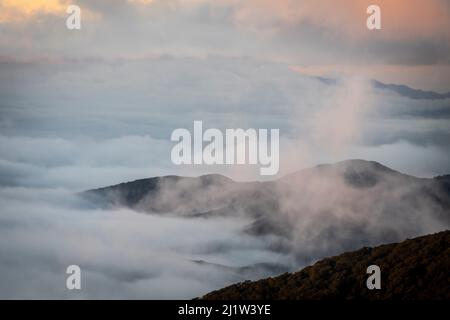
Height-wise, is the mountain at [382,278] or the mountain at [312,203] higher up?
the mountain at [312,203]

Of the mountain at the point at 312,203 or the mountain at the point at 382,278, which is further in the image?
the mountain at the point at 312,203

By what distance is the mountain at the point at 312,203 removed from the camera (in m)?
42.6

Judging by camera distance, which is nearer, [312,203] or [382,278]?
[382,278]

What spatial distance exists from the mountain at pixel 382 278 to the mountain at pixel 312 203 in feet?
50.7

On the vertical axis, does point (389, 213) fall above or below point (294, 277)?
above

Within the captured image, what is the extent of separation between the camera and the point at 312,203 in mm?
47656

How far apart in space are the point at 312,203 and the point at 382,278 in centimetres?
2442

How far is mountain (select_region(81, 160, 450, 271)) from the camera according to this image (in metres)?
42.6

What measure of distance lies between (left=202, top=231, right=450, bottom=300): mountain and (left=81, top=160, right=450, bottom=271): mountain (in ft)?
50.7

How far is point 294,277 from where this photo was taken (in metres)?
26.4

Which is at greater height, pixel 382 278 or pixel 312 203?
pixel 312 203
